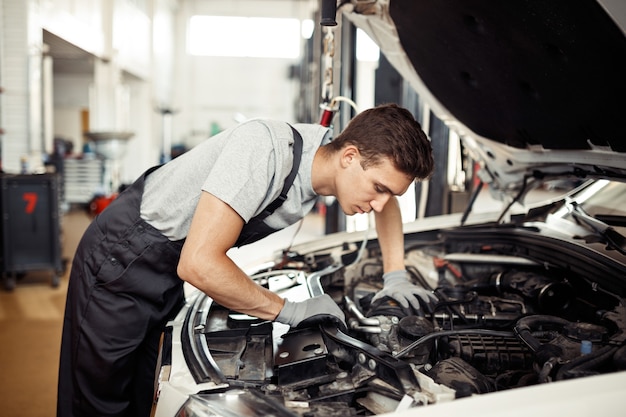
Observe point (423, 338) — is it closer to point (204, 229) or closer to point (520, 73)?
point (204, 229)

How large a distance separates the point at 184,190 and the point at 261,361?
52 centimetres

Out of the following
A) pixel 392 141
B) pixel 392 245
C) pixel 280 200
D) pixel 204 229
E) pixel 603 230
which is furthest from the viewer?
pixel 392 245

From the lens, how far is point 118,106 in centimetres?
944

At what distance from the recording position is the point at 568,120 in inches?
65.4

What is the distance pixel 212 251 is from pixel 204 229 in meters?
0.06

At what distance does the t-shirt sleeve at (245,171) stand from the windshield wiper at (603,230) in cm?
111

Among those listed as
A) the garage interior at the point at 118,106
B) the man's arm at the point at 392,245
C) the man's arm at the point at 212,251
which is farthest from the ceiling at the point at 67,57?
the man's arm at the point at 212,251

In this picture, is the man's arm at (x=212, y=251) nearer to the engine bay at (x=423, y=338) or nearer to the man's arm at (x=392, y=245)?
the engine bay at (x=423, y=338)

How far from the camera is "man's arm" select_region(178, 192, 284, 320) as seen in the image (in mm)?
1279

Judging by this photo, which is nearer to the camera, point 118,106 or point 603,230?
point 603,230

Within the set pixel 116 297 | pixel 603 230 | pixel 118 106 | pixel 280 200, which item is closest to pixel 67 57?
pixel 118 106

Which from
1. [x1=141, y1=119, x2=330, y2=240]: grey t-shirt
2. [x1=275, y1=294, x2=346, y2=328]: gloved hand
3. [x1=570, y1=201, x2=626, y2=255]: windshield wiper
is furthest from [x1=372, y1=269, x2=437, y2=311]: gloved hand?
[x1=570, y1=201, x2=626, y2=255]: windshield wiper

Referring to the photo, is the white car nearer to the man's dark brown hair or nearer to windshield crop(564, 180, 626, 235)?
Answer: windshield crop(564, 180, 626, 235)

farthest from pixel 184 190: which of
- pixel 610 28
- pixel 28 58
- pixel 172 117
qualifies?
pixel 172 117
